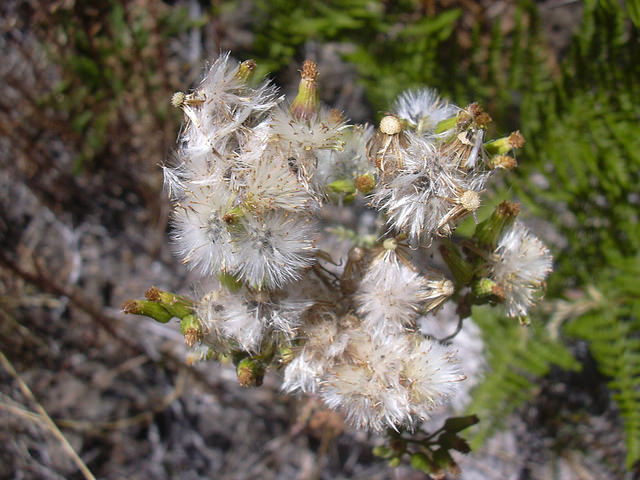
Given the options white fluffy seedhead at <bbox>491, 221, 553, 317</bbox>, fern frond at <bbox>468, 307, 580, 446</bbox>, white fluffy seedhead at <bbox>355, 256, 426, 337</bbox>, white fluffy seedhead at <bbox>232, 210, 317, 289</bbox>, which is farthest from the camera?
fern frond at <bbox>468, 307, 580, 446</bbox>

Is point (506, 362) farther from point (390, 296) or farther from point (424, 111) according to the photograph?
point (424, 111)

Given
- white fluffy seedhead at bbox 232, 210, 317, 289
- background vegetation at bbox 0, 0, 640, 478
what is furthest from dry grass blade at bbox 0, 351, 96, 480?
white fluffy seedhead at bbox 232, 210, 317, 289

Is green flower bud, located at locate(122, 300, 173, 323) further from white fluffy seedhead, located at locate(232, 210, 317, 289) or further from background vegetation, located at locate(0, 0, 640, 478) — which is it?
background vegetation, located at locate(0, 0, 640, 478)

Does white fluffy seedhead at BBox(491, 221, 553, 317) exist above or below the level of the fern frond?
above

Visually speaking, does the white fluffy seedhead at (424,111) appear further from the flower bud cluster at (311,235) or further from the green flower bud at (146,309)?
the green flower bud at (146,309)

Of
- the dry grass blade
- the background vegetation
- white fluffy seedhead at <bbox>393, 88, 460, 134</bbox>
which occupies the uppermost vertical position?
white fluffy seedhead at <bbox>393, 88, 460, 134</bbox>

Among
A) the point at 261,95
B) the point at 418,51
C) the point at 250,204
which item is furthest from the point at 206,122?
the point at 418,51

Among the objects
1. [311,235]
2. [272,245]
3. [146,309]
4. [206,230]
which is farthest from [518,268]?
[146,309]
